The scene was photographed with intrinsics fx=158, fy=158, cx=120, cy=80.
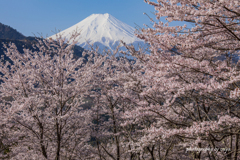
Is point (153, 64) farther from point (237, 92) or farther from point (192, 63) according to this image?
point (237, 92)

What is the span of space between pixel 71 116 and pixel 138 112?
10.9ft

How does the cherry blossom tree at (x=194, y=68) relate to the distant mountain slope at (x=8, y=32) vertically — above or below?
below

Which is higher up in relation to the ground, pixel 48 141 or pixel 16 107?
pixel 16 107

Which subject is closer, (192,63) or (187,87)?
(187,87)

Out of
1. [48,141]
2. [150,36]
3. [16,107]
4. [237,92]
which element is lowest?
[48,141]

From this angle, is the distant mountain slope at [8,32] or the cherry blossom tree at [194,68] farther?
the distant mountain slope at [8,32]

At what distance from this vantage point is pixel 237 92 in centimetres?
245

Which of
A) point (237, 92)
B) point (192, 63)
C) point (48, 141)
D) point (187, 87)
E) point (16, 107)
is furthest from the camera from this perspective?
point (48, 141)

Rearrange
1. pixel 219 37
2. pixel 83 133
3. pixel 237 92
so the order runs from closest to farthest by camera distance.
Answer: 1. pixel 237 92
2. pixel 219 37
3. pixel 83 133

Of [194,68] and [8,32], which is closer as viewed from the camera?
[194,68]

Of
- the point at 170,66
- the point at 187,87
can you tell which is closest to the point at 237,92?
the point at 187,87

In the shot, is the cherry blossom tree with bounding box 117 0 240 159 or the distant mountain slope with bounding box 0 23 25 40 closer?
the cherry blossom tree with bounding box 117 0 240 159

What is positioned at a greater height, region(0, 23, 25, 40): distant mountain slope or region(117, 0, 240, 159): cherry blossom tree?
region(0, 23, 25, 40): distant mountain slope

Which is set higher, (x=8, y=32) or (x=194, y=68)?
(x=8, y=32)
